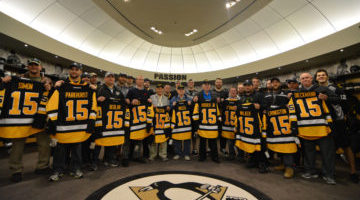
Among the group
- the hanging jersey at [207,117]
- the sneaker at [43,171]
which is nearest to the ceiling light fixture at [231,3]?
the hanging jersey at [207,117]

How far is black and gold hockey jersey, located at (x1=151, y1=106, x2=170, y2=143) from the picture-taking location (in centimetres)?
367

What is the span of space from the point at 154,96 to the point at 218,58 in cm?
966

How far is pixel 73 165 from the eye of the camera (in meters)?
2.69

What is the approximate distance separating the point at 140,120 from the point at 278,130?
3.24m

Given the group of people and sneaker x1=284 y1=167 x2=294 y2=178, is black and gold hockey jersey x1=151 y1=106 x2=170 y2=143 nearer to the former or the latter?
the group of people

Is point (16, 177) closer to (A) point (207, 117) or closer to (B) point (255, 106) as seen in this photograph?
(A) point (207, 117)

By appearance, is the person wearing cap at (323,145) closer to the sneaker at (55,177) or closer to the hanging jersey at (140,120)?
the hanging jersey at (140,120)

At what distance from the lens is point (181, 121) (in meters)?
3.88

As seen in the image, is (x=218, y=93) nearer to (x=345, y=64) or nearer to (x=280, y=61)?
(x=280, y=61)

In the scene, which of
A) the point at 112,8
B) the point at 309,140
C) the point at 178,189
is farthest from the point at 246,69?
the point at 178,189

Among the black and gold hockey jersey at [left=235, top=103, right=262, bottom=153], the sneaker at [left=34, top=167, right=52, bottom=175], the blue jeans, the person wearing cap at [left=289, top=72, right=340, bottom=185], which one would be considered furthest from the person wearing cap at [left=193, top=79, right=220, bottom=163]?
the sneaker at [left=34, top=167, right=52, bottom=175]

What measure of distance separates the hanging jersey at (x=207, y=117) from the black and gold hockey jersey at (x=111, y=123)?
186 cm

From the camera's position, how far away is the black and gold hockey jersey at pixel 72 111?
2.47m

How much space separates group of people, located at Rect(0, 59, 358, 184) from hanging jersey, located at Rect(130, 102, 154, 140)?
2 centimetres
